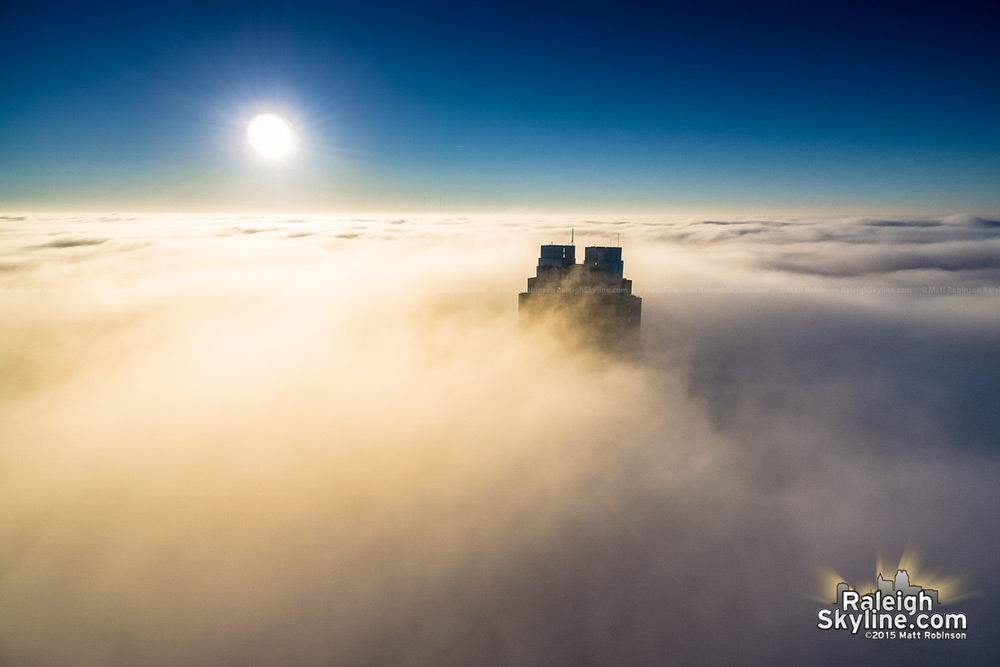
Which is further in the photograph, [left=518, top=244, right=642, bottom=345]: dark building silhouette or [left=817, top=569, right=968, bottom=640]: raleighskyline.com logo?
[left=518, top=244, right=642, bottom=345]: dark building silhouette

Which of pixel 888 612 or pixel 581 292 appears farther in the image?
pixel 581 292

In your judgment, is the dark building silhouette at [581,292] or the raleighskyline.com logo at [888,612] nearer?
the raleighskyline.com logo at [888,612]

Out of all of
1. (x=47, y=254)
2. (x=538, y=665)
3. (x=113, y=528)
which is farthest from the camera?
(x=47, y=254)

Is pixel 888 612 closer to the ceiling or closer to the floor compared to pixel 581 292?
closer to the floor

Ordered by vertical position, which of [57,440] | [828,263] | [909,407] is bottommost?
[909,407]

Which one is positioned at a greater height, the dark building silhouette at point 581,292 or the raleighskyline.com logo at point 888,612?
the dark building silhouette at point 581,292

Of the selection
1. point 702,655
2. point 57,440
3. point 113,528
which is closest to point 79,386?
point 57,440

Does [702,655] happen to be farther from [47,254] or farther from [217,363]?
[47,254]

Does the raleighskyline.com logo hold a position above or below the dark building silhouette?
below
